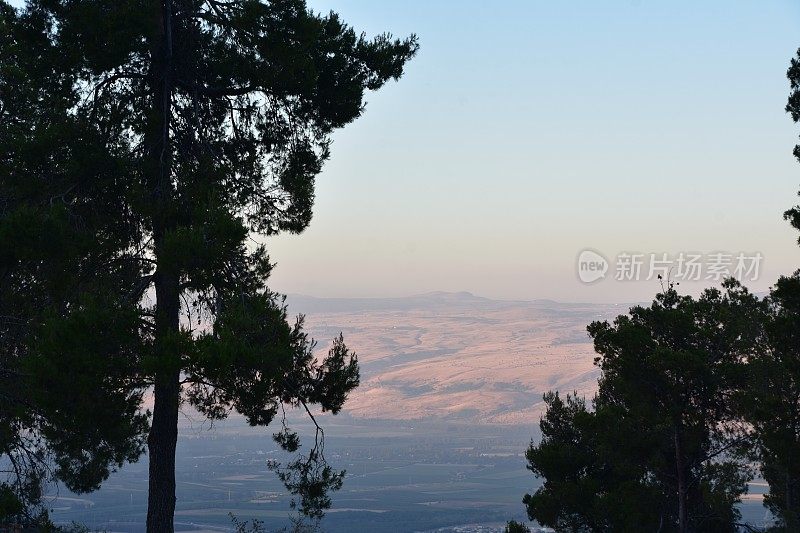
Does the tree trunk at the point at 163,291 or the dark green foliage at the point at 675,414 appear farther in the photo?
the dark green foliage at the point at 675,414

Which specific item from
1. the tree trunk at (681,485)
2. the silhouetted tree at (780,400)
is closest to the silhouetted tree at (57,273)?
the silhouetted tree at (780,400)

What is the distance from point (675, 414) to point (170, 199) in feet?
41.1

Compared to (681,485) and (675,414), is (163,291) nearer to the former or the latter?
(675,414)

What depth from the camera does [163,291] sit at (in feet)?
41.5

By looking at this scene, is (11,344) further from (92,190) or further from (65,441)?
(92,190)

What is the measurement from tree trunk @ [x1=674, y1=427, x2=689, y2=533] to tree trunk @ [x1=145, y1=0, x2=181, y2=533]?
37.4 feet

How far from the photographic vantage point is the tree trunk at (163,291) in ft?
40.0

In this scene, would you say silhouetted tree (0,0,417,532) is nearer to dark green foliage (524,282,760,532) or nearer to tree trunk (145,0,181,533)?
tree trunk (145,0,181,533)

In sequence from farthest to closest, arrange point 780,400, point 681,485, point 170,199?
point 681,485
point 780,400
point 170,199

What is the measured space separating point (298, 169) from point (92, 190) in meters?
3.20

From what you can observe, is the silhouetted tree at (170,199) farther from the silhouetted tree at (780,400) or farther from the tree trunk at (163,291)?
the silhouetted tree at (780,400)

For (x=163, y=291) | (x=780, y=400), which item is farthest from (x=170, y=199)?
(x=780, y=400)

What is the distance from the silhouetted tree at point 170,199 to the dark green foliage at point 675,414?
8.86 m

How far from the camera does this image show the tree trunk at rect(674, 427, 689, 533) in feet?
63.7
